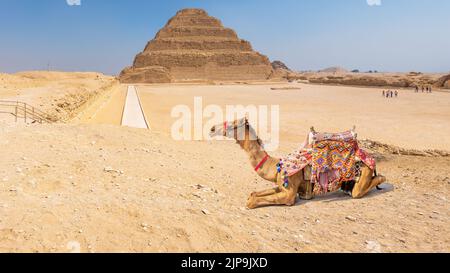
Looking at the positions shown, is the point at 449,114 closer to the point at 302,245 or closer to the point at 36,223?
the point at 302,245

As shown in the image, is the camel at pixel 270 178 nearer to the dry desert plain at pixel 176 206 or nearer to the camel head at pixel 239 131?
the camel head at pixel 239 131

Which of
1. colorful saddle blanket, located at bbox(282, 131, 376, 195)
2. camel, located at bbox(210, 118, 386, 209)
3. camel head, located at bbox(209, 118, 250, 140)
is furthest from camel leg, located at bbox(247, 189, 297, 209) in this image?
camel head, located at bbox(209, 118, 250, 140)

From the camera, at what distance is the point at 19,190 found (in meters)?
4.50

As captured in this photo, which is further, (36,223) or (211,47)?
(211,47)

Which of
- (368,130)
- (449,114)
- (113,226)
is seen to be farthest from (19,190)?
(449,114)

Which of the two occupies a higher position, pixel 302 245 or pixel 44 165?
pixel 44 165

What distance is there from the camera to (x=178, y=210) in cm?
431

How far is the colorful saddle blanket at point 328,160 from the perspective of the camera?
15.7ft

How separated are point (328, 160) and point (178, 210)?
215 cm

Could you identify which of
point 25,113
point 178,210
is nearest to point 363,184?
point 178,210

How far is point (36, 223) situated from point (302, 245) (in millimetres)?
2770

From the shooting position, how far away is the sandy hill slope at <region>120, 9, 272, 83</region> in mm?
89438

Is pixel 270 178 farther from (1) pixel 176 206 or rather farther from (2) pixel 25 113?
(2) pixel 25 113

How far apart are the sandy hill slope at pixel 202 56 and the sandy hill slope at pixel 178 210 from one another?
75.8 m
